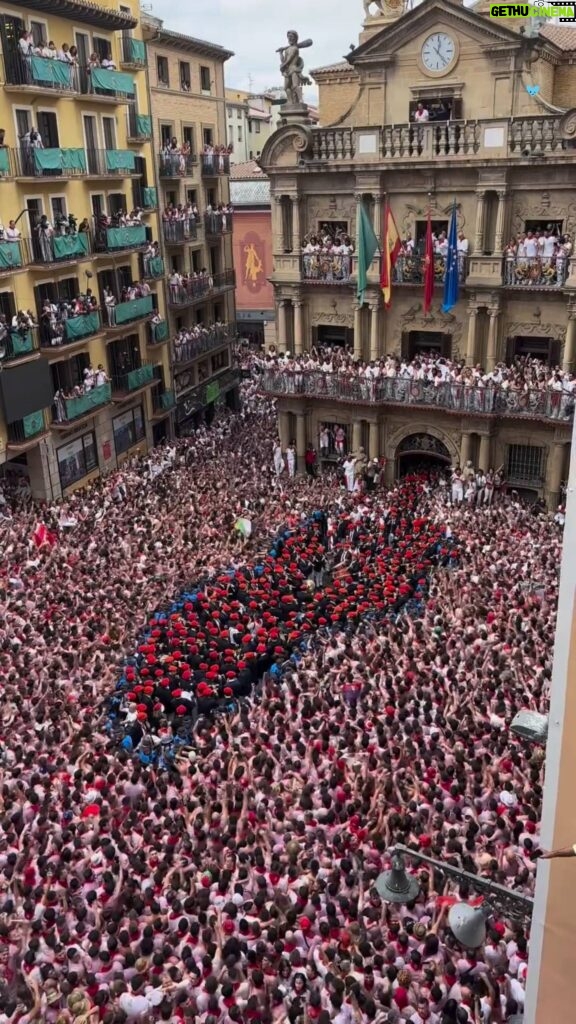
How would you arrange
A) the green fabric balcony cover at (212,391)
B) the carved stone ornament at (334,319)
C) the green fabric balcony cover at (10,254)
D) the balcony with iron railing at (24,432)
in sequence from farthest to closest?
the green fabric balcony cover at (212,391) → the carved stone ornament at (334,319) → the balcony with iron railing at (24,432) → the green fabric balcony cover at (10,254)

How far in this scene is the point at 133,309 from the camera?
29578 mm

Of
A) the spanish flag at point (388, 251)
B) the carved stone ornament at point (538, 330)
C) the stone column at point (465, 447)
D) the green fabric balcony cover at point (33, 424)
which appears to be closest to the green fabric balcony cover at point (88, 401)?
the green fabric balcony cover at point (33, 424)

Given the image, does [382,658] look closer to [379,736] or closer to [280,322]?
[379,736]

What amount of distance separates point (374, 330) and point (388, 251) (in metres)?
2.90

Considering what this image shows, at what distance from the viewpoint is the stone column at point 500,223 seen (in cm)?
2425

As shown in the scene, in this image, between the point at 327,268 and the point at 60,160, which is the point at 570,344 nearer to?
the point at 327,268

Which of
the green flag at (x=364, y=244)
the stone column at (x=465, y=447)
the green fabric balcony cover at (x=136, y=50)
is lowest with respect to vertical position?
the stone column at (x=465, y=447)

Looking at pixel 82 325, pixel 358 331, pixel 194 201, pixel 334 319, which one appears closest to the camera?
pixel 82 325

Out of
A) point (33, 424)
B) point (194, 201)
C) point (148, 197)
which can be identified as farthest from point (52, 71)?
point (194, 201)

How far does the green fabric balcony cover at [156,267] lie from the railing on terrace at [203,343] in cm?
281

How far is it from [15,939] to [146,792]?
2.92 meters

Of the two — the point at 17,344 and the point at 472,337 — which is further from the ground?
the point at 17,344

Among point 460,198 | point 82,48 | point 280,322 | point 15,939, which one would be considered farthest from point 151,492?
point 15,939

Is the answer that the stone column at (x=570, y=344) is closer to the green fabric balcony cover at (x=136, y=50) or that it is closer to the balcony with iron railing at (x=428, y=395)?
the balcony with iron railing at (x=428, y=395)
